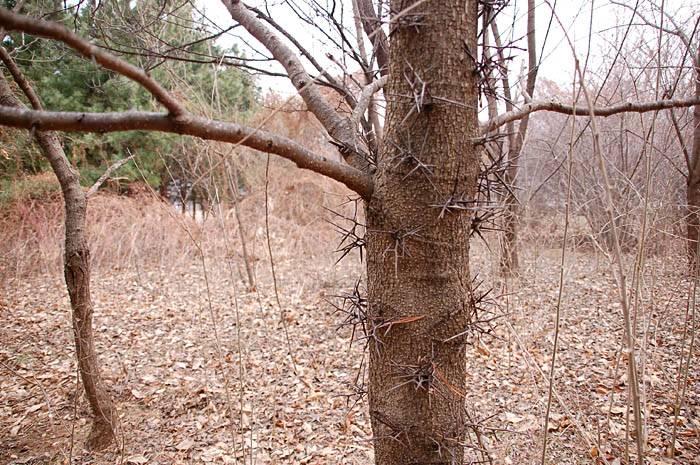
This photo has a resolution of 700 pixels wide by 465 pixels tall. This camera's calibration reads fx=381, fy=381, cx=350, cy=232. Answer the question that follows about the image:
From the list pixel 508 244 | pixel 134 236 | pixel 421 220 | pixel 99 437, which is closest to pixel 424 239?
pixel 421 220

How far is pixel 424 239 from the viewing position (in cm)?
96

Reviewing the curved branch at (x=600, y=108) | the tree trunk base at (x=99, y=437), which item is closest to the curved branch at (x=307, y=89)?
the curved branch at (x=600, y=108)

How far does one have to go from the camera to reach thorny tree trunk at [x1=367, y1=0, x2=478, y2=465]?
91 centimetres

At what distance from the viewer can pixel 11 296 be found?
4715mm

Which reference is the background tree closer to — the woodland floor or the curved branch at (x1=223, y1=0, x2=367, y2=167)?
the curved branch at (x1=223, y1=0, x2=367, y2=167)

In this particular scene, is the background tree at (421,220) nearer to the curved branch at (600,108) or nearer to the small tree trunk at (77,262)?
the curved branch at (600,108)

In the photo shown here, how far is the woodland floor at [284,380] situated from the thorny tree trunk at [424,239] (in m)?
0.37

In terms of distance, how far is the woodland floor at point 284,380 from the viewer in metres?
2.22

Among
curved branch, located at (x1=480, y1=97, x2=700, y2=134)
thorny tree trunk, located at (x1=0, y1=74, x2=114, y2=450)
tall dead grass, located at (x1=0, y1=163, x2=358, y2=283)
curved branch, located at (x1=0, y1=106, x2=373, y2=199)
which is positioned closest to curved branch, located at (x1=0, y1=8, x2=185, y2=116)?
curved branch, located at (x1=0, y1=106, x2=373, y2=199)

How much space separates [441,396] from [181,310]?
425 cm

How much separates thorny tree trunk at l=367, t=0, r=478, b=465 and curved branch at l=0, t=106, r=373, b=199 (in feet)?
0.41

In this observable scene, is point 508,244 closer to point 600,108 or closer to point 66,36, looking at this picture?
point 600,108

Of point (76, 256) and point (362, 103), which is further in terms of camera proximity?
point (76, 256)

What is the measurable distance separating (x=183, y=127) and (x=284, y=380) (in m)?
2.79
